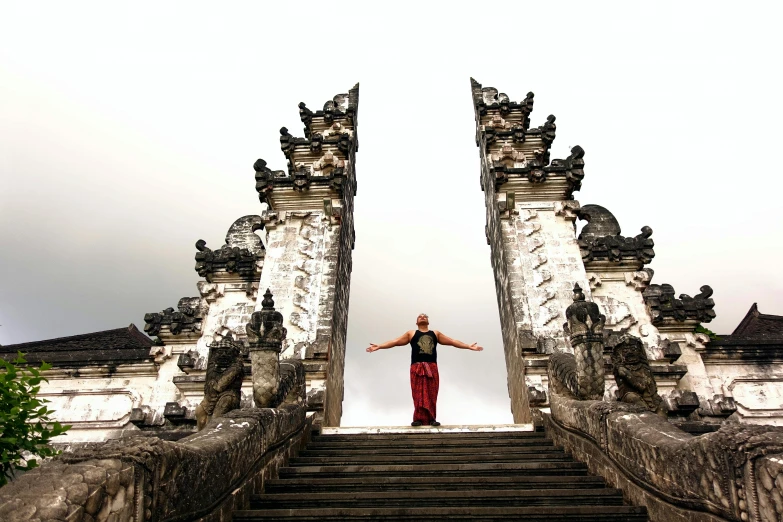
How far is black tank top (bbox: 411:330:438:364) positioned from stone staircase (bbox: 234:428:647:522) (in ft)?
8.75

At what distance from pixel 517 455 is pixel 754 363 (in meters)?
7.63

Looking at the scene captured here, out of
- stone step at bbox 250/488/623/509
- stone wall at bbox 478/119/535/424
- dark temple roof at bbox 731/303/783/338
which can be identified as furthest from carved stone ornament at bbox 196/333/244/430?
dark temple roof at bbox 731/303/783/338

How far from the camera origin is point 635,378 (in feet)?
21.7

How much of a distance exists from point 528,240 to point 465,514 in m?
8.26

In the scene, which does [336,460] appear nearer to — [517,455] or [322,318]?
[517,455]

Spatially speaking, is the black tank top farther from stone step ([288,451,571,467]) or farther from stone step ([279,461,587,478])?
stone step ([279,461,587,478])

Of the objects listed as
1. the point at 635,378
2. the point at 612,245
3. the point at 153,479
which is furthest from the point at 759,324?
the point at 153,479

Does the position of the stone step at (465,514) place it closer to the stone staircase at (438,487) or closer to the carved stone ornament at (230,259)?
the stone staircase at (438,487)

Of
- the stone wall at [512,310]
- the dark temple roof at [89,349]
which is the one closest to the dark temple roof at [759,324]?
the stone wall at [512,310]

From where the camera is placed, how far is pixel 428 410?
29.1 feet

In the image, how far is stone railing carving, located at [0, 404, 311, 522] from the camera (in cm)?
254

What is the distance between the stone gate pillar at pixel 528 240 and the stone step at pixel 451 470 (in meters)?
3.74

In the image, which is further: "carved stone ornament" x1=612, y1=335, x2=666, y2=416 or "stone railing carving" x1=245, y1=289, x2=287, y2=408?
"carved stone ornament" x1=612, y1=335, x2=666, y2=416

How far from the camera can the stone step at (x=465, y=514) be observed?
14.1 ft
